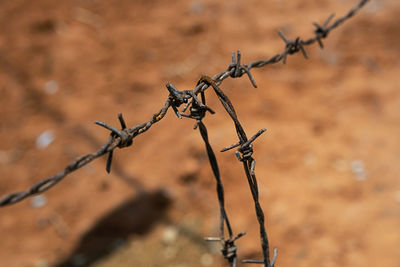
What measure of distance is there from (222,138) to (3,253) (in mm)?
1797

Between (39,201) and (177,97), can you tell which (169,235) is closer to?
(39,201)

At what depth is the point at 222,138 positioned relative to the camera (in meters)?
2.97

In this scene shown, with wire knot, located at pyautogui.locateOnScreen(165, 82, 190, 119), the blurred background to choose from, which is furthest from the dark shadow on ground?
wire knot, located at pyautogui.locateOnScreen(165, 82, 190, 119)

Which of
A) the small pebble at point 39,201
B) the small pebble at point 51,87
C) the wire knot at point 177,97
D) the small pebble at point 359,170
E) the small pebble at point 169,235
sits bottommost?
the wire knot at point 177,97

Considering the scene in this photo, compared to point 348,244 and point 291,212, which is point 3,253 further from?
point 348,244

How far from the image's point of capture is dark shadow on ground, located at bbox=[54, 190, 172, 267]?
2.56 metres

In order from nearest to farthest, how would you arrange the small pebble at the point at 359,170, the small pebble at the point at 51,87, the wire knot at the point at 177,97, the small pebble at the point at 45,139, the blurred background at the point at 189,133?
the wire knot at the point at 177,97
the blurred background at the point at 189,133
the small pebble at the point at 359,170
the small pebble at the point at 45,139
the small pebble at the point at 51,87

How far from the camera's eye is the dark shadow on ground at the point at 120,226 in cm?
256

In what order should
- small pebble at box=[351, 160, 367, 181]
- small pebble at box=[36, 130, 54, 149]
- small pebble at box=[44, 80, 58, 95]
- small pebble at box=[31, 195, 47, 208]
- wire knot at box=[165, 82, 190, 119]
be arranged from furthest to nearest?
small pebble at box=[44, 80, 58, 95]
small pebble at box=[36, 130, 54, 149]
small pebble at box=[31, 195, 47, 208]
small pebble at box=[351, 160, 367, 181]
wire knot at box=[165, 82, 190, 119]

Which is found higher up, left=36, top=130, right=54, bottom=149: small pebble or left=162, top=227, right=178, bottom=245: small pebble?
left=36, top=130, right=54, bottom=149: small pebble

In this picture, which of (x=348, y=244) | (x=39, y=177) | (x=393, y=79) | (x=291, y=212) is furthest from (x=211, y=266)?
(x=393, y=79)

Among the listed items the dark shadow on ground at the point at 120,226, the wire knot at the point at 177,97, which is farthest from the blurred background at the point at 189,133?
the wire knot at the point at 177,97

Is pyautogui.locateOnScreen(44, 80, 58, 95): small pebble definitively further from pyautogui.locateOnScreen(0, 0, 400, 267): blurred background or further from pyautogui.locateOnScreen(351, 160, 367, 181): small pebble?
pyautogui.locateOnScreen(351, 160, 367, 181): small pebble

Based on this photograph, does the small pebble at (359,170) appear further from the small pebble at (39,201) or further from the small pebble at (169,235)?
the small pebble at (39,201)
